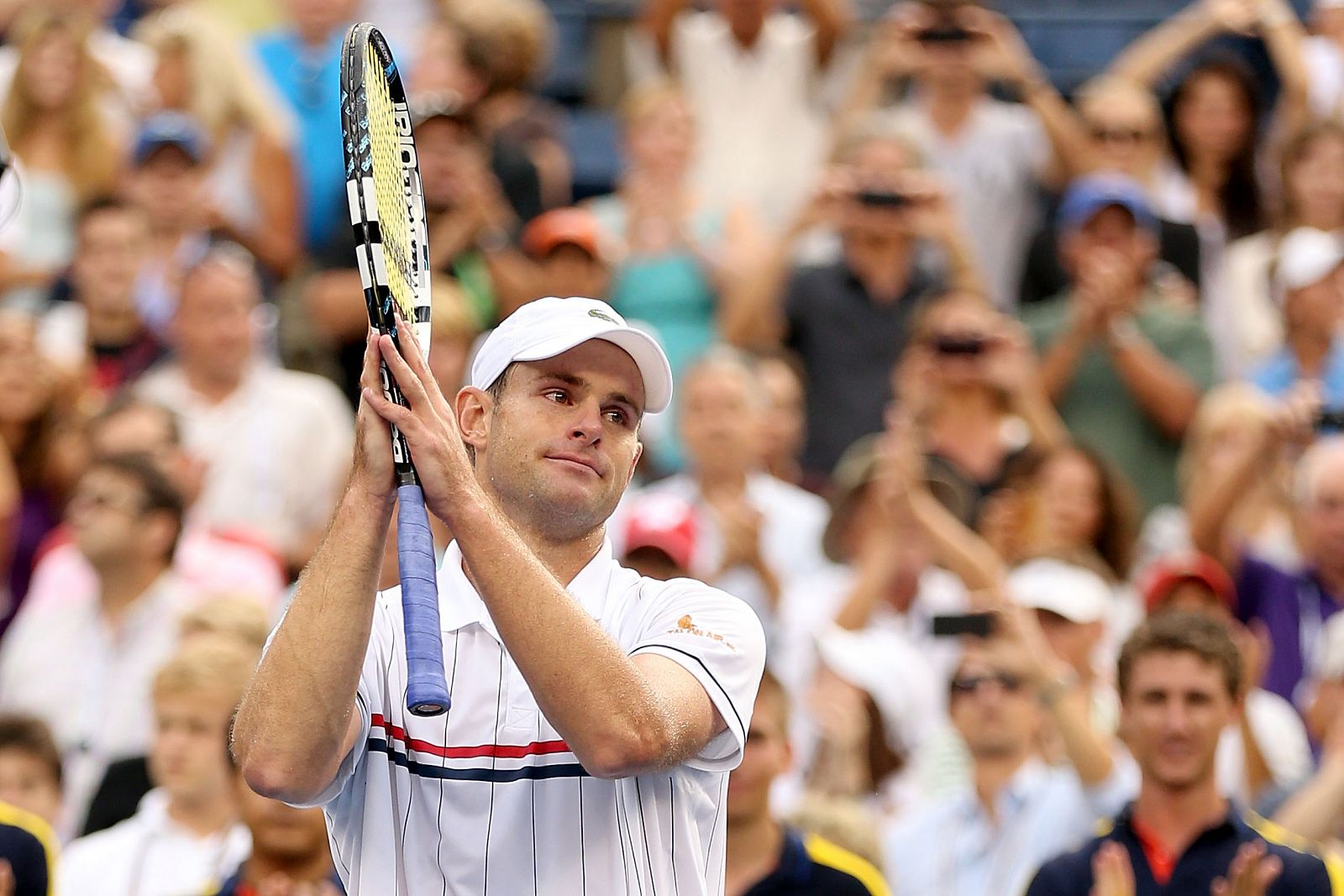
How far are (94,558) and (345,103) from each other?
4.35m

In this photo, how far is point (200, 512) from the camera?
8.39 m

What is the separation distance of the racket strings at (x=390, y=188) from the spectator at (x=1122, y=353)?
587 centimetres

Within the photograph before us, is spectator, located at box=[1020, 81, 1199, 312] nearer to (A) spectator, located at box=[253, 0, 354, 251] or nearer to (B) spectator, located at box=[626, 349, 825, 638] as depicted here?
(B) spectator, located at box=[626, 349, 825, 638]

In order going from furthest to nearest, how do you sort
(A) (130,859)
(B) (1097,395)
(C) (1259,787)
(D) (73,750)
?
(B) (1097,395), (D) (73,750), (C) (1259,787), (A) (130,859)

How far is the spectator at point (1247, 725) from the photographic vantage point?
22.3 ft

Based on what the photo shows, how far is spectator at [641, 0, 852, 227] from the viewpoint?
1064cm

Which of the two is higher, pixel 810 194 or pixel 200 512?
pixel 810 194

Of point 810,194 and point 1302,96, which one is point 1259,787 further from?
point 1302,96

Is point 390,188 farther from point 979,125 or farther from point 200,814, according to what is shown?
point 979,125

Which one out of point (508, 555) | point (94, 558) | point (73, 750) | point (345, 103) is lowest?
point (73, 750)

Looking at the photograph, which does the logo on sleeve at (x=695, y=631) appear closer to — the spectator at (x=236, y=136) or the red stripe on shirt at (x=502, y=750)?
the red stripe on shirt at (x=502, y=750)

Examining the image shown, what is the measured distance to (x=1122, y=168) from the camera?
10.2m

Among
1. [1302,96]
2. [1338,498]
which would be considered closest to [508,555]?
[1338,498]

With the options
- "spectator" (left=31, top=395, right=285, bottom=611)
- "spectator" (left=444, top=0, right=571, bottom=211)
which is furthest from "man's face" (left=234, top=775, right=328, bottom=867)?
"spectator" (left=444, top=0, right=571, bottom=211)
